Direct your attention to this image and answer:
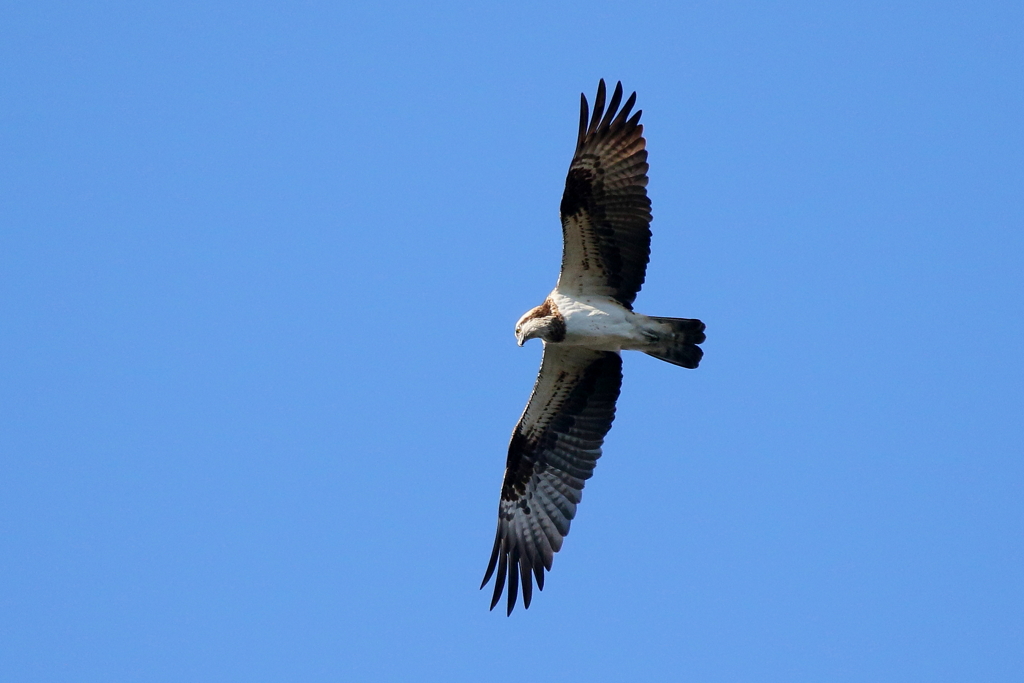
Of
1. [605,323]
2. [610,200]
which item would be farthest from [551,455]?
[610,200]

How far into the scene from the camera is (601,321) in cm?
1099

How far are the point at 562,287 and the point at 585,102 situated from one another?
5.56 feet

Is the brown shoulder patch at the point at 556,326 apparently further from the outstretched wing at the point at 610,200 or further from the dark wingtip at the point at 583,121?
the dark wingtip at the point at 583,121

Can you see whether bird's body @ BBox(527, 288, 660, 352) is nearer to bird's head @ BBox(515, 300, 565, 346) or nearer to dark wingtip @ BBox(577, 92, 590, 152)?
bird's head @ BBox(515, 300, 565, 346)

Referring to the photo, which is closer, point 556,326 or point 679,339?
point 679,339

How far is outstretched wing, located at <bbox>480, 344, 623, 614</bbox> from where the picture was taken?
1173 centimetres

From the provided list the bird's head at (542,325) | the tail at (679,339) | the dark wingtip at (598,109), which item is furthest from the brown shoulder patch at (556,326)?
the dark wingtip at (598,109)

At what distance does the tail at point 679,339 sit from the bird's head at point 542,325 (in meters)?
0.84

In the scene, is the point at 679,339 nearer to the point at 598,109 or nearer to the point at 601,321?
the point at 601,321

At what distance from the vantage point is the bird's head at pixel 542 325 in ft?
36.4

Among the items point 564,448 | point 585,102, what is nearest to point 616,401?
point 564,448

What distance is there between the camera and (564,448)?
39.2ft

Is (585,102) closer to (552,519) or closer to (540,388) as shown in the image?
(540,388)

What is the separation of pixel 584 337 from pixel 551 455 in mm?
1514
